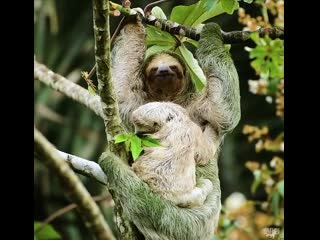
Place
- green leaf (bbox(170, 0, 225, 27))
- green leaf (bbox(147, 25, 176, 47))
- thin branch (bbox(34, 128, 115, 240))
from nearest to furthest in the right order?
thin branch (bbox(34, 128, 115, 240))
green leaf (bbox(170, 0, 225, 27))
green leaf (bbox(147, 25, 176, 47))

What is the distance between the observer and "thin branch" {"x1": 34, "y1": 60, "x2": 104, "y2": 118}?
4782mm

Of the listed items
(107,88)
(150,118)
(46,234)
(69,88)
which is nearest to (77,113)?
(69,88)

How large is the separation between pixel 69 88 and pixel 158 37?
0.83m

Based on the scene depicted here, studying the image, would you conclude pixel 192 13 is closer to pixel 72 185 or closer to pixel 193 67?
pixel 193 67

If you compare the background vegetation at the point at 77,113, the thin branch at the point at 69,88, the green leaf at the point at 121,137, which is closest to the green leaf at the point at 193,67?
the thin branch at the point at 69,88

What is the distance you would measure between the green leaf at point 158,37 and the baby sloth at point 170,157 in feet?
1.82

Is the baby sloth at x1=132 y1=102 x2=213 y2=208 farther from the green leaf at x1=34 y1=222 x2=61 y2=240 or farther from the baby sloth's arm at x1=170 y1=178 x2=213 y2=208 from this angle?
the green leaf at x1=34 y1=222 x2=61 y2=240

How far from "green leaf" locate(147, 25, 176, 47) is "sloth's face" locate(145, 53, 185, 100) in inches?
3.5

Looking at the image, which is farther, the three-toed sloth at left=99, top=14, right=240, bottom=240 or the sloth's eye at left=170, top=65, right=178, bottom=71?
the sloth's eye at left=170, top=65, right=178, bottom=71

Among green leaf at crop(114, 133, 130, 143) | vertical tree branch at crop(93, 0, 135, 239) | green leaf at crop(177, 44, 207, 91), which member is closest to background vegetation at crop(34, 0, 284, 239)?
green leaf at crop(177, 44, 207, 91)

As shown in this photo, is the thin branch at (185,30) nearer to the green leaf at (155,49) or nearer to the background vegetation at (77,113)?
the green leaf at (155,49)
